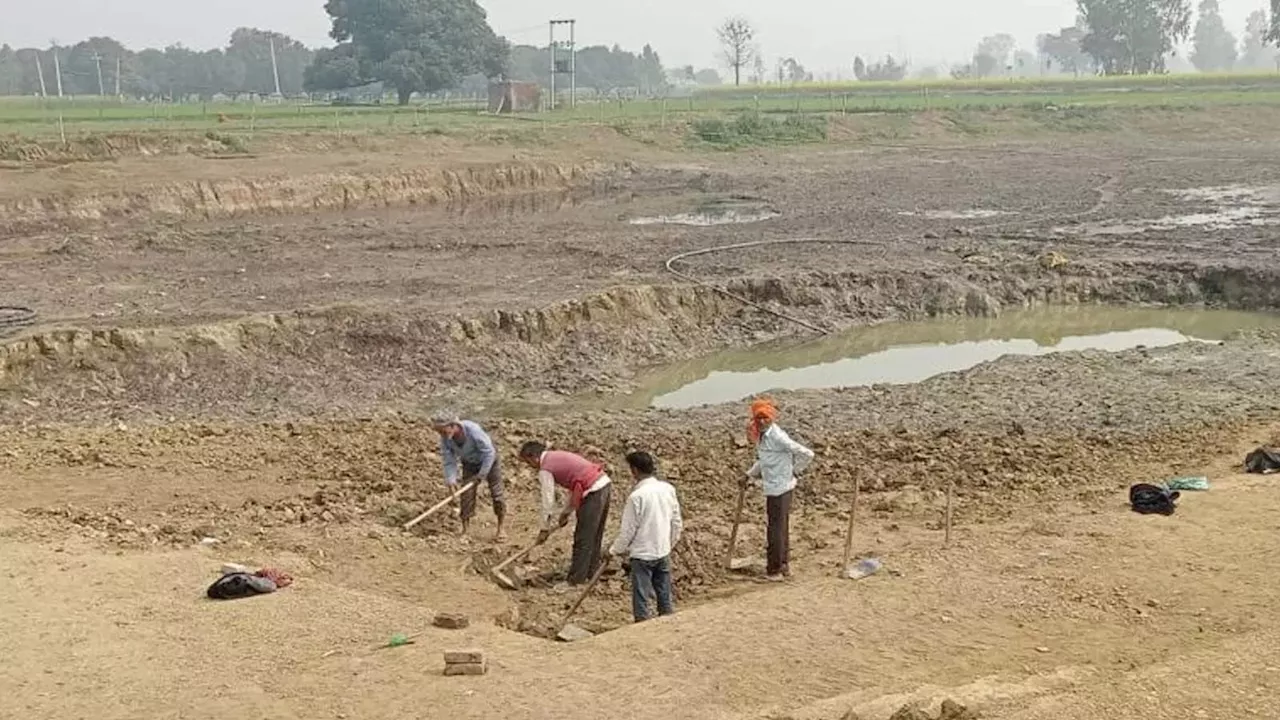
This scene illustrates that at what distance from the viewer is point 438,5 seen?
217 feet

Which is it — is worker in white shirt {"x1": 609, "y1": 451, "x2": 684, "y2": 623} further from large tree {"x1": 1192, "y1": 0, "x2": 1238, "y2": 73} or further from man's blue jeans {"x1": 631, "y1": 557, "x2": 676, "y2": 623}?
large tree {"x1": 1192, "y1": 0, "x2": 1238, "y2": 73}

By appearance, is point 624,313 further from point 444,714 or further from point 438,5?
point 438,5

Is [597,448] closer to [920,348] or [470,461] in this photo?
[470,461]

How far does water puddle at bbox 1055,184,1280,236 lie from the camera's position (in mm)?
27353

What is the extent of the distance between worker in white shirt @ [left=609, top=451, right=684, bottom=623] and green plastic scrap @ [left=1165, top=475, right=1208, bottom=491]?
17.1 feet

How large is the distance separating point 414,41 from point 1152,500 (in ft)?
195

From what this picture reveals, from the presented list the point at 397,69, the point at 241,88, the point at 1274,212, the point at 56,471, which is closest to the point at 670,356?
the point at 56,471

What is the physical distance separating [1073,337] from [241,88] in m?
97.7

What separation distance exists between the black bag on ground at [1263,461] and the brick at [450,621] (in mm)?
8109

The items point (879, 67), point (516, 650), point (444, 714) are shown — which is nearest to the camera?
point (444, 714)

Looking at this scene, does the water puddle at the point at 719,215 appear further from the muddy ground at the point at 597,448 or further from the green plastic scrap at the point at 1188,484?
the green plastic scrap at the point at 1188,484

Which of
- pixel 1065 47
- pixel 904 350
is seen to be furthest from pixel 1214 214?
pixel 1065 47

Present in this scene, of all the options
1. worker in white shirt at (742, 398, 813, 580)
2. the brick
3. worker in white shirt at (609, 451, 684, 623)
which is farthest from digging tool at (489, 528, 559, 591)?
worker in white shirt at (742, 398, 813, 580)

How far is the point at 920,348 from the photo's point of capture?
19906mm
